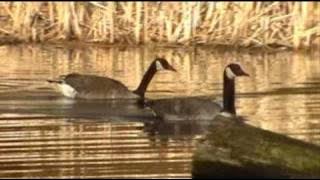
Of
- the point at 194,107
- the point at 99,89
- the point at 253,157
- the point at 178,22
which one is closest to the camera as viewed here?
the point at 253,157

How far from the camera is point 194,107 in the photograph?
530 inches

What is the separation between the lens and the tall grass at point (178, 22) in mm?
24016

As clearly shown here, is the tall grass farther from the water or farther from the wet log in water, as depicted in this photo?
the wet log in water

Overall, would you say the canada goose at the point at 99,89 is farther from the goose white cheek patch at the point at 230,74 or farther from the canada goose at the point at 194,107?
the goose white cheek patch at the point at 230,74

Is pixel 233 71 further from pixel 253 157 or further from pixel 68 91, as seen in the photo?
pixel 253 157

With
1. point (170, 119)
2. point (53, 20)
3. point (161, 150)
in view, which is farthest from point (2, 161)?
point (53, 20)

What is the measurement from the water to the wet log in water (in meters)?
1.10

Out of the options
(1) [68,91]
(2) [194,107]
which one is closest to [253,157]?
(2) [194,107]

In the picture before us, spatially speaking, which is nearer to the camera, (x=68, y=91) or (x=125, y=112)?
(x=125, y=112)

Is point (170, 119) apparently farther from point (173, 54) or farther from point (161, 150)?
point (173, 54)

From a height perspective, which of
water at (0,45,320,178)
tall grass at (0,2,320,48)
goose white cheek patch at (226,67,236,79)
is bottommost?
water at (0,45,320,178)

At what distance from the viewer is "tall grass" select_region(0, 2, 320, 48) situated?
24.0m

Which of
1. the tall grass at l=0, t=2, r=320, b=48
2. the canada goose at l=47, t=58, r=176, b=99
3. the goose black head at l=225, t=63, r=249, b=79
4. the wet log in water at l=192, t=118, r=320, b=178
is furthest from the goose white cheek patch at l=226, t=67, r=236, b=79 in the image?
the tall grass at l=0, t=2, r=320, b=48

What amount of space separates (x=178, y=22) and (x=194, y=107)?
1106cm
